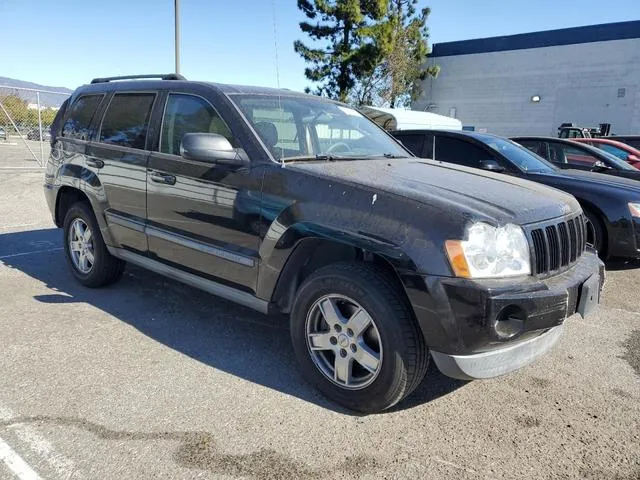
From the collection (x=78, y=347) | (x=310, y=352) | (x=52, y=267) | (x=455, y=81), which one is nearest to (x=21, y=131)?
(x=52, y=267)

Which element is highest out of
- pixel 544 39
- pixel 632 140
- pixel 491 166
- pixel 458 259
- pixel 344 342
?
pixel 544 39

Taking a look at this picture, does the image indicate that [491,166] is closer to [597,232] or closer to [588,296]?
[597,232]

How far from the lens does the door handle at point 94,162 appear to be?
4616 millimetres

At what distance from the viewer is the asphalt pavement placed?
2510mm

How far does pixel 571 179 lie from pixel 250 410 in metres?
5.10

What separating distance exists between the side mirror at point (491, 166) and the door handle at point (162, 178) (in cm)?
401

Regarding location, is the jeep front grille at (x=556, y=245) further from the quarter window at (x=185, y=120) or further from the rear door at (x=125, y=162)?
the rear door at (x=125, y=162)

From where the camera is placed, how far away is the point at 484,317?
2.53m

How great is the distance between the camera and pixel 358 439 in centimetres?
273

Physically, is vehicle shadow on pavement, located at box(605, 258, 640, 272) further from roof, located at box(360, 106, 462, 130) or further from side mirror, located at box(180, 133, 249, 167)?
roof, located at box(360, 106, 462, 130)

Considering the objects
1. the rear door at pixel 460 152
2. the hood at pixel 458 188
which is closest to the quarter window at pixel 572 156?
the rear door at pixel 460 152

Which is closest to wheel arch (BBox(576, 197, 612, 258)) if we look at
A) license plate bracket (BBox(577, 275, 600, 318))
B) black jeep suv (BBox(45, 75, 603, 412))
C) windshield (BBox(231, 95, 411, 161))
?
black jeep suv (BBox(45, 75, 603, 412))

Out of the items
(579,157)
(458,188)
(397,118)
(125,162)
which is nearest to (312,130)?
(458,188)

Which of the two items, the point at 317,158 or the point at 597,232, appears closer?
the point at 317,158
